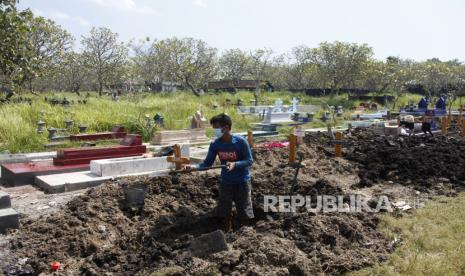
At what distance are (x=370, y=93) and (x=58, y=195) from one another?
41699 mm

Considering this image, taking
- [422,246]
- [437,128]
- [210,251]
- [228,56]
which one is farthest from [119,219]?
[228,56]

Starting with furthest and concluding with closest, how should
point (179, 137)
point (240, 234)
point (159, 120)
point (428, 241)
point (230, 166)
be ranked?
1. point (159, 120)
2. point (179, 137)
3. point (428, 241)
4. point (240, 234)
5. point (230, 166)

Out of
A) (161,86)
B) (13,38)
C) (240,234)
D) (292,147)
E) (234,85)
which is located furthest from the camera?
(234,85)

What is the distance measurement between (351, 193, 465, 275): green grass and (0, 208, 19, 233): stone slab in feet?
14.1

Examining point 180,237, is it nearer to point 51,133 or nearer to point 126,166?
point 126,166

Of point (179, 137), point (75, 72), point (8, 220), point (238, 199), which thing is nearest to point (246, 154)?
point (238, 199)

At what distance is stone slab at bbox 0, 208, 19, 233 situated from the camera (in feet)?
18.4

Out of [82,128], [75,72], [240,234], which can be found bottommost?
[240,234]

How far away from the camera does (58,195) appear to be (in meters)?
7.51

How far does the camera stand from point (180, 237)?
5.71 meters

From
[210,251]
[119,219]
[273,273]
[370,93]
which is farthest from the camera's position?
[370,93]

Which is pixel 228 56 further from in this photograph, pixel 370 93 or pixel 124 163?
pixel 124 163

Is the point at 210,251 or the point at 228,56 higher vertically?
the point at 228,56

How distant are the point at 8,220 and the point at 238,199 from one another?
9.84ft
